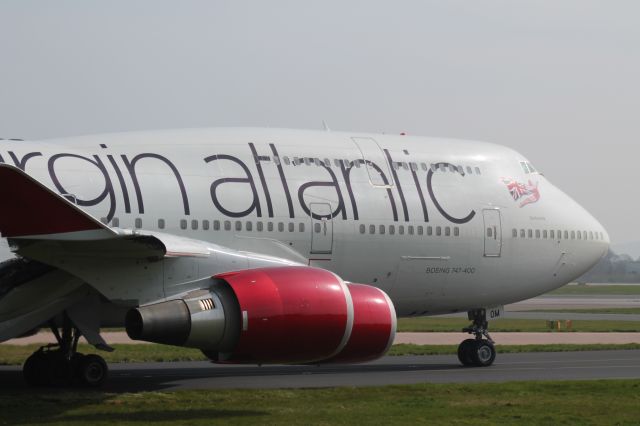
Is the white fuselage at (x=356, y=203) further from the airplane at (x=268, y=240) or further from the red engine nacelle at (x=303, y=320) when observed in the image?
the red engine nacelle at (x=303, y=320)

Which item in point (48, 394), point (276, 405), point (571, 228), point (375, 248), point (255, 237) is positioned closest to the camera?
point (276, 405)

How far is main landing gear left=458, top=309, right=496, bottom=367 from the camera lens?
23.3 meters

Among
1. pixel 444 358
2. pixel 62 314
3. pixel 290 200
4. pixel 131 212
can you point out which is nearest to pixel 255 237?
pixel 290 200

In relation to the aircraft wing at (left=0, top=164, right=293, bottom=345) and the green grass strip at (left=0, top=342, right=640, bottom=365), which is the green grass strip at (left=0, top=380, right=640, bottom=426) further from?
the green grass strip at (left=0, top=342, right=640, bottom=365)

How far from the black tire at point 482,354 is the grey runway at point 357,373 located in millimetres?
275

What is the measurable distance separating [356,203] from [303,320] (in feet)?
19.6

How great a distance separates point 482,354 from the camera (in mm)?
23344

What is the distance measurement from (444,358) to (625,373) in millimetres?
5180

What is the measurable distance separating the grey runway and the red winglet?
4.15 metres

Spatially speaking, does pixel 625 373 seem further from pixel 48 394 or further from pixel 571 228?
pixel 48 394

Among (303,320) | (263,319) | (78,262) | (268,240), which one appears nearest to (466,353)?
(268,240)

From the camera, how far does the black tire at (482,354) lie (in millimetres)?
23281

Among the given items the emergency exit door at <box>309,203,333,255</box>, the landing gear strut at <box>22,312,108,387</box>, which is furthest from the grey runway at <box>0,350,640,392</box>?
the emergency exit door at <box>309,203,333,255</box>

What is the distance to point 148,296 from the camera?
16.7 metres
